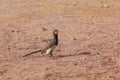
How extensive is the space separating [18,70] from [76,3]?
9757mm

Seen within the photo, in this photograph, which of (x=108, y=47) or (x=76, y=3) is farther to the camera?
(x=76, y=3)

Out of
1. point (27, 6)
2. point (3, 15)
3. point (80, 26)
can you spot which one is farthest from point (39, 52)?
point (27, 6)

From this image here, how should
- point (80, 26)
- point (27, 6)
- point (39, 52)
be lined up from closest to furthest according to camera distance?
point (39, 52)
point (80, 26)
point (27, 6)

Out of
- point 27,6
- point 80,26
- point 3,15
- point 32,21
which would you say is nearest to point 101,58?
point 80,26

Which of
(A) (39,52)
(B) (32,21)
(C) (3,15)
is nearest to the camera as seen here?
(A) (39,52)

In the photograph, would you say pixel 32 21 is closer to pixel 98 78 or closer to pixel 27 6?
pixel 27 6

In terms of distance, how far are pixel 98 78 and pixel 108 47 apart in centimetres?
244

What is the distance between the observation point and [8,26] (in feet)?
Answer: 55.1

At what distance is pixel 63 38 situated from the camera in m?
14.6

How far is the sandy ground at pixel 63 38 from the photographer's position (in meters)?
11.0

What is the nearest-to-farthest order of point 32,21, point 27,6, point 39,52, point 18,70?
point 18,70 → point 39,52 → point 32,21 → point 27,6

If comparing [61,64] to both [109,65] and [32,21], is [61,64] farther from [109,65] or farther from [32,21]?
[32,21]

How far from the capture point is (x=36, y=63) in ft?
37.9

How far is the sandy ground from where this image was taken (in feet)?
36.0
